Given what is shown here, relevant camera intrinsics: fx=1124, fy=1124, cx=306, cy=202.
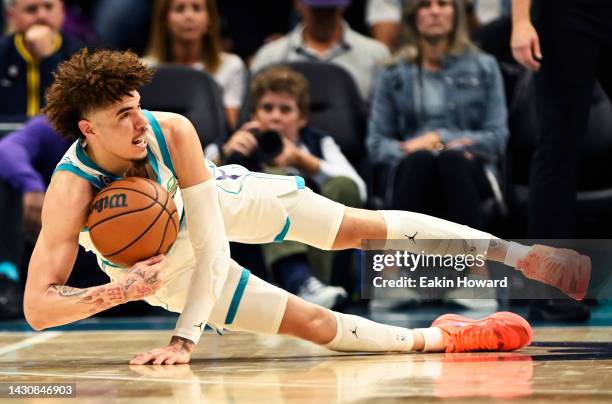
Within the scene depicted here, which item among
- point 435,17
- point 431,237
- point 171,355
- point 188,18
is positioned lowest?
point 171,355

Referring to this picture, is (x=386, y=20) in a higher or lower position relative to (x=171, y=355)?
higher

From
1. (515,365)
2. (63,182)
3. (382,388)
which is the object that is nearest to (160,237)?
(63,182)

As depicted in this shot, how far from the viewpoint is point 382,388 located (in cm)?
314

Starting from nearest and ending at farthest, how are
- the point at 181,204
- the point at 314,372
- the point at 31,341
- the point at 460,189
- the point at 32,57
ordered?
the point at 314,372 → the point at 181,204 → the point at 31,341 → the point at 460,189 → the point at 32,57

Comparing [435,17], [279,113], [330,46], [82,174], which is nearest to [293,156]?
[279,113]

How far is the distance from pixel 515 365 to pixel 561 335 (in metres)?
1.04

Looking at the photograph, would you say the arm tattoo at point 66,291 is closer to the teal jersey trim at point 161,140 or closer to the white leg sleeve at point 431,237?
the teal jersey trim at point 161,140

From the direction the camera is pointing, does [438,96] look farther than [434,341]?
Yes

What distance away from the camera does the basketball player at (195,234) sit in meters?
3.66

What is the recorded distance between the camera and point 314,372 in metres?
3.59

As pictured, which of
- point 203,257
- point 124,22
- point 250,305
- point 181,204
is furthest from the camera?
point 124,22

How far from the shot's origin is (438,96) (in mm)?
6551

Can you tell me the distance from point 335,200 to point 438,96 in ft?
3.24

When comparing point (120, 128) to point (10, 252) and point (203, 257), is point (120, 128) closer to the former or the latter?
point (203, 257)
